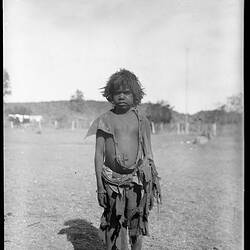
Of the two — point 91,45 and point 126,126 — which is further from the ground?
point 91,45

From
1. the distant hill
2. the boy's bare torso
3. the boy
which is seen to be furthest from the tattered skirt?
the distant hill

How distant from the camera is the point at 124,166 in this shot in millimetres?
2543

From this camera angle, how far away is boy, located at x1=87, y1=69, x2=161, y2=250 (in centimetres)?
Answer: 255

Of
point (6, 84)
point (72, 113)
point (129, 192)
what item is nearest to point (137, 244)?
point (129, 192)

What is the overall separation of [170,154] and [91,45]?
3.44ft

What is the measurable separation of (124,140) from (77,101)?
624 millimetres

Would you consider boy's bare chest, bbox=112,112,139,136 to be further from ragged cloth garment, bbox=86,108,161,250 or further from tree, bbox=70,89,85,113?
tree, bbox=70,89,85,113

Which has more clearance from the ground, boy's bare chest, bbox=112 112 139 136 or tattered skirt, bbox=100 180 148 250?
boy's bare chest, bbox=112 112 139 136

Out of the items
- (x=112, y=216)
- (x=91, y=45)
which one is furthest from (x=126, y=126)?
(x=91, y=45)

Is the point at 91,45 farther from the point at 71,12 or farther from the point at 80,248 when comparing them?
the point at 80,248

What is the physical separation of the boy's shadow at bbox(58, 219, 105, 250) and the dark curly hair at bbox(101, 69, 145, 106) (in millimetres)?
1094

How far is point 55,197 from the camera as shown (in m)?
3.29
